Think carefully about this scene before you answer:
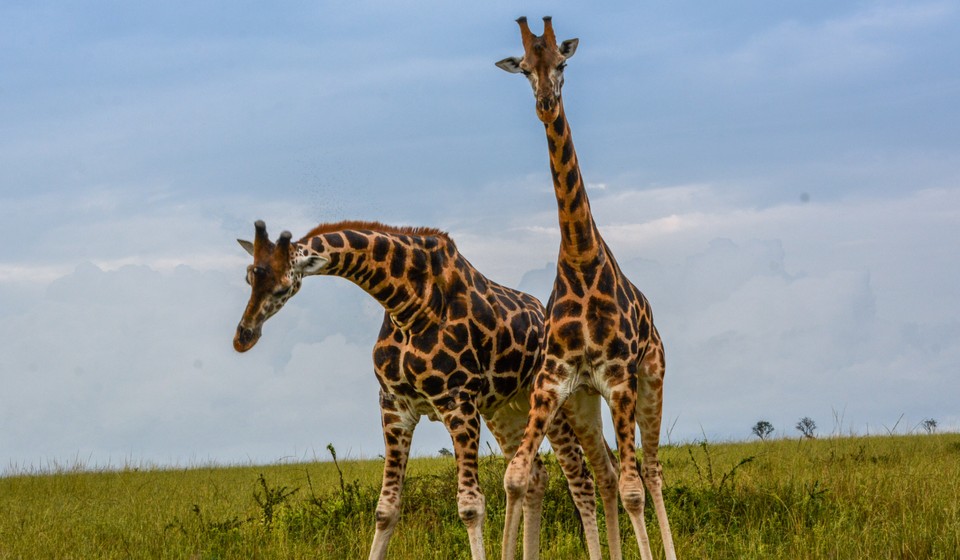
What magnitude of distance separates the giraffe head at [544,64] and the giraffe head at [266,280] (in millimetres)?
2012

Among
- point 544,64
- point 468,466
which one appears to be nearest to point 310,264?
point 468,466

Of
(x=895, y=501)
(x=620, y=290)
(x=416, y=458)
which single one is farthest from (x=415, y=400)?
(x=416, y=458)

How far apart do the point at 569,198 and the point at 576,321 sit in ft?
2.98

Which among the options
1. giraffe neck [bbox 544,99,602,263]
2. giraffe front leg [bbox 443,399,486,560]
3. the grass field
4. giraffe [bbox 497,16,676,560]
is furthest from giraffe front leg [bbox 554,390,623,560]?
the grass field

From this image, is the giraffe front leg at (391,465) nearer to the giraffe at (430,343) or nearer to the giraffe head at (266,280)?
the giraffe at (430,343)

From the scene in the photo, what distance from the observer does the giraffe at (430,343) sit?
23.5 feet

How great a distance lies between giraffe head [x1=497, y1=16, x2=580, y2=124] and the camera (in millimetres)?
6711

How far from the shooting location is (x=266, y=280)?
269 inches

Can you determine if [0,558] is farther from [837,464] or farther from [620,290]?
[837,464]

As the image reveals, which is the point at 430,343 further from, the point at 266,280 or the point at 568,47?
the point at 568,47

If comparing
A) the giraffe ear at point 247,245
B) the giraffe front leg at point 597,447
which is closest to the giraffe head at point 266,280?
the giraffe ear at point 247,245

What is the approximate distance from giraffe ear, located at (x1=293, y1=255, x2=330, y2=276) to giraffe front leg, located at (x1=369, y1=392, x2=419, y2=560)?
1253mm

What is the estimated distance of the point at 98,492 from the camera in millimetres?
15836

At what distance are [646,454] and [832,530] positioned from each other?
3170 mm
